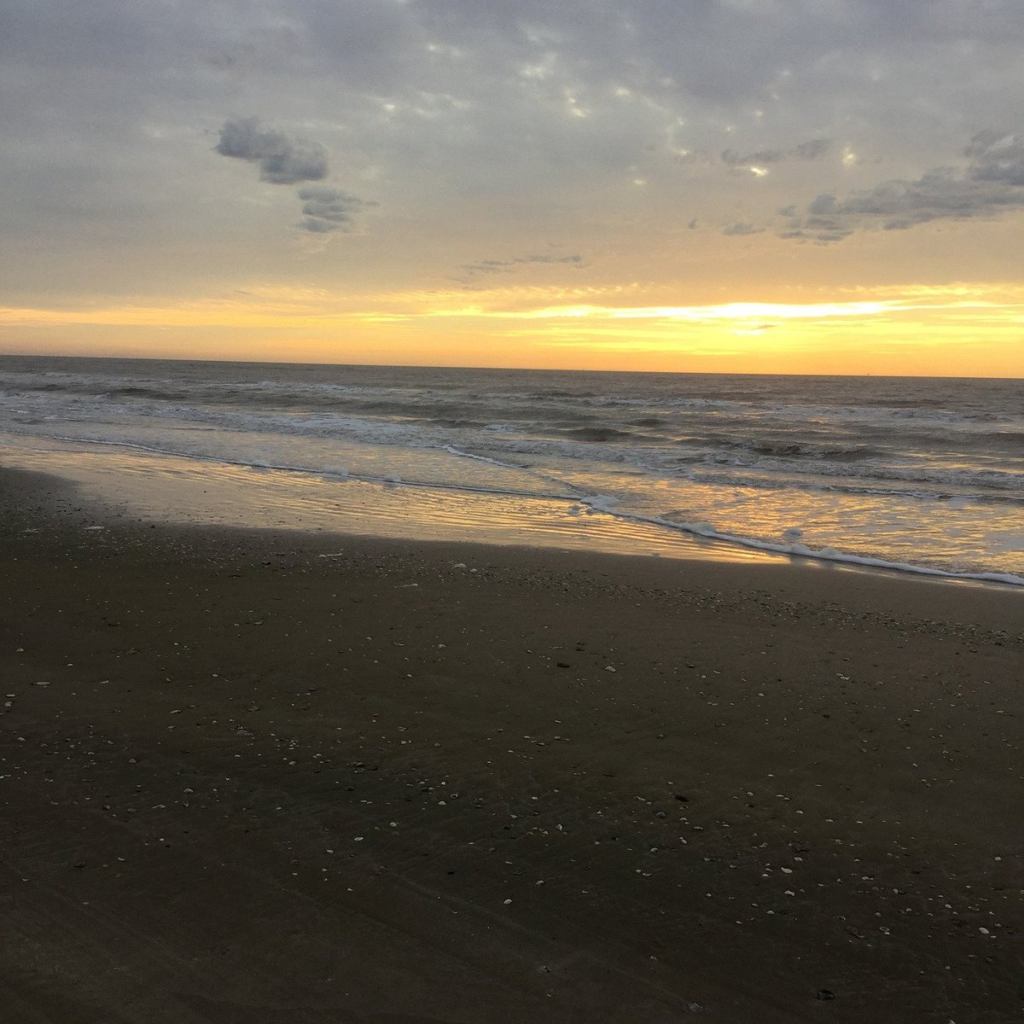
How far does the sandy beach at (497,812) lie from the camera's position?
102 inches

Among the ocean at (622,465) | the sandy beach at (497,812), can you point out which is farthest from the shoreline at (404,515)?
the sandy beach at (497,812)

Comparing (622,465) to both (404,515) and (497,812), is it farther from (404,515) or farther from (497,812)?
(497,812)

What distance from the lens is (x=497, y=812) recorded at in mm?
3555

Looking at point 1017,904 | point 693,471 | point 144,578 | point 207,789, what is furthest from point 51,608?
point 693,471

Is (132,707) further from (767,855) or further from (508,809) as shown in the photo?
(767,855)

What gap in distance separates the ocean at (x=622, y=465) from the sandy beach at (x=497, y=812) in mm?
4100

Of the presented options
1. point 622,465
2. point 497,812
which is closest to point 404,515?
point 497,812

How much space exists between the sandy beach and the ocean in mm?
4100

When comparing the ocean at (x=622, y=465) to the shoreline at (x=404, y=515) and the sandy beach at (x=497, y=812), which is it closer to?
the shoreline at (x=404, y=515)

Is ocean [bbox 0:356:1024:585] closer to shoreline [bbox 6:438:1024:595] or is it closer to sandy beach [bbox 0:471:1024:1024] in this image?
shoreline [bbox 6:438:1024:595]

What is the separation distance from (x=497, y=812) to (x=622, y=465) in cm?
1675

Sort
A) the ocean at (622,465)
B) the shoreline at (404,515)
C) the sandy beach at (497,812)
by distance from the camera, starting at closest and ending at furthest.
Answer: the sandy beach at (497,812) → the shoreline at (404,515) → the ocean at (622,465)

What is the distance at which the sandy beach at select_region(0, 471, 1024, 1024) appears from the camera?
2594 millimetres

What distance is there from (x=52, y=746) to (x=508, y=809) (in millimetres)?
2314
